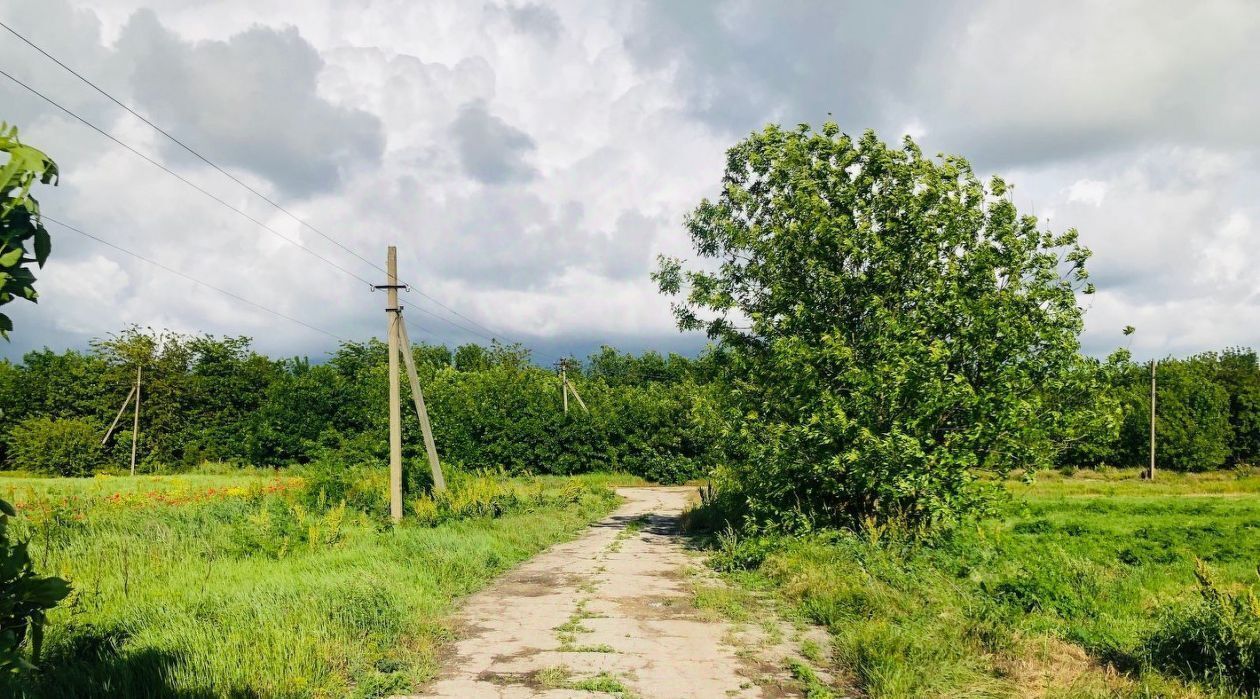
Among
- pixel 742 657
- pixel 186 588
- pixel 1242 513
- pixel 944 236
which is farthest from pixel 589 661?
pixel 1242 513

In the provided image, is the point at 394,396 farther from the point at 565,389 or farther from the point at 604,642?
the point at 565,389

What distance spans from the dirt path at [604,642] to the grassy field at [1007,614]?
992 mm

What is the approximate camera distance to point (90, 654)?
6180mm

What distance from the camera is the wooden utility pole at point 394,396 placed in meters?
16.2

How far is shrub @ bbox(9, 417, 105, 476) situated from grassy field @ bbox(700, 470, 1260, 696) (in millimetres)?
37648

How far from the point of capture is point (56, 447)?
117 feet

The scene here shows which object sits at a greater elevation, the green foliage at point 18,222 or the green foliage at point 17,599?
the green foliage at point 18,222

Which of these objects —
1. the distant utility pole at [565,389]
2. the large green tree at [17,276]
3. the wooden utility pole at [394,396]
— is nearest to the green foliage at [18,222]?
the large green tree at [17,276]

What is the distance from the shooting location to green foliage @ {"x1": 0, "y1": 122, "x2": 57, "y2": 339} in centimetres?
211

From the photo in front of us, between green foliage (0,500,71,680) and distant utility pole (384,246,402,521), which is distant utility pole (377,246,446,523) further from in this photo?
green foliage (0,500,71,680)

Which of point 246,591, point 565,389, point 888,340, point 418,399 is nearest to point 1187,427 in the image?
point 565,389

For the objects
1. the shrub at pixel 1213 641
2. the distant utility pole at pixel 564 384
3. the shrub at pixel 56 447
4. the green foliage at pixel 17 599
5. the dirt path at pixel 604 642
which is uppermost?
the distant utility pole at pixel 564 384

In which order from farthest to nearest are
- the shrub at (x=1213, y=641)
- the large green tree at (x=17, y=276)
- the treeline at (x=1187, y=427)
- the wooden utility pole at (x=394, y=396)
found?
1. the treeline at (x=1187, y=427)
2. the wooden utility pole at (x=394, y=396)
3. the shrub at (x=1213, y=641)
4. the large green tree at (x=17, y=276)

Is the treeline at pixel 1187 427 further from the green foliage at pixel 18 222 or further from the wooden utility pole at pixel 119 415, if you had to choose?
the wooden utility pole at pixel 119 415
